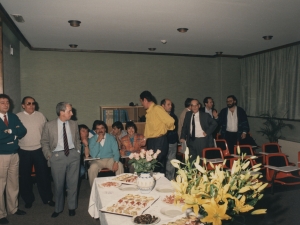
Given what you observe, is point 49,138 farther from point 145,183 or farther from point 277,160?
point 277,160

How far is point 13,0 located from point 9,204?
114 inches

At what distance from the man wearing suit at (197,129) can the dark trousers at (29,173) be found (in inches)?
98.1

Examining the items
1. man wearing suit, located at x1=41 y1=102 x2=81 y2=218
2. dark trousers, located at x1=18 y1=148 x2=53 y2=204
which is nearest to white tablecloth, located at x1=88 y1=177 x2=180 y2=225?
man wearing suit, located at x1=41 y1=102 x2=81 y2=218

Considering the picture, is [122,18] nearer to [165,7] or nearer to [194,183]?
[165,7]

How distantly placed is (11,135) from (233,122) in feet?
15.4

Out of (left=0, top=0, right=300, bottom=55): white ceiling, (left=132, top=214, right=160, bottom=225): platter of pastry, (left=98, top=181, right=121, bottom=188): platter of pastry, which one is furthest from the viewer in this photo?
(left=0, top=0, right=300, bottom=55): white ceiling

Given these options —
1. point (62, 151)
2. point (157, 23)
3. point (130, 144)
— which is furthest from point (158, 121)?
point (157, 23)

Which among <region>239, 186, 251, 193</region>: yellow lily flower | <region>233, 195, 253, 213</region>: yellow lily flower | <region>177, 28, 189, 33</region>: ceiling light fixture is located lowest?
<region>233, 195, 253, 213</region>: yellow lily flower

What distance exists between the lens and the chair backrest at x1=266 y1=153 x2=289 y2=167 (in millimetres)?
4270

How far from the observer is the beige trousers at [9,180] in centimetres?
359

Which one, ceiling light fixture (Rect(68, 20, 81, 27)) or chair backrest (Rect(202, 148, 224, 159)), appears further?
chair backrest (Rect(202, 148, 224, 159))

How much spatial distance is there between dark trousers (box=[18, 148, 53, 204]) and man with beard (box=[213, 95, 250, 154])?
13.5ft

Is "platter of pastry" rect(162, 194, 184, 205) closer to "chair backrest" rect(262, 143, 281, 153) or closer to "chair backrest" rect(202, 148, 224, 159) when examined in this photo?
"chair backrest" rect(202, 148, 224, 159)

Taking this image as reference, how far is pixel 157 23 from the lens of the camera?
14.9ft
